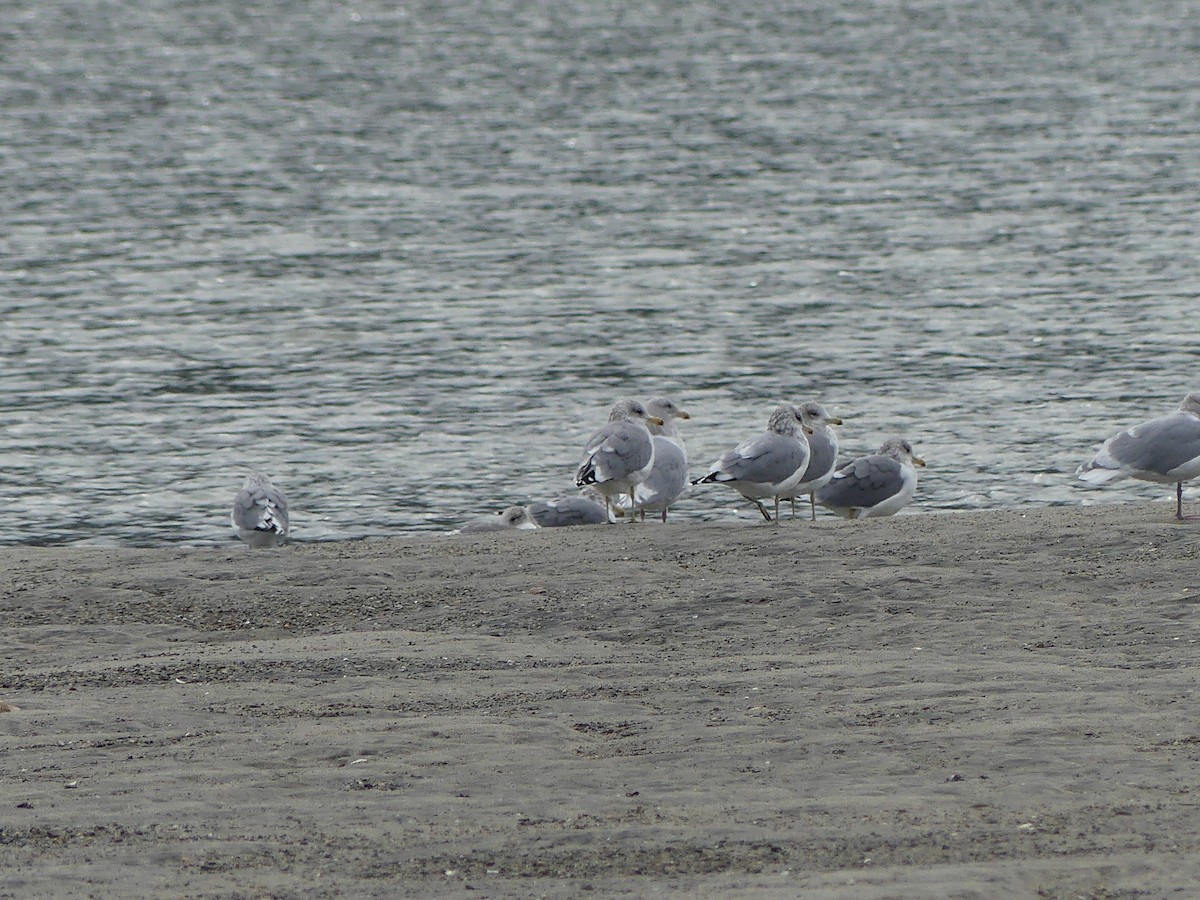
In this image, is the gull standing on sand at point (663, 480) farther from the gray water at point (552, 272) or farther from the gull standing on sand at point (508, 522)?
the gray water at point (552, 272)

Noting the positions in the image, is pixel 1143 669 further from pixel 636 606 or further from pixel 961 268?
pixel 961 268

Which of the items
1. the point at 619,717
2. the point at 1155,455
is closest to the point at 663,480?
the point at 1155,455

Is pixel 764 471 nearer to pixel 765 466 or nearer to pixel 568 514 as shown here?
pixel 765 466

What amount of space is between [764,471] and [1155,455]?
2.95 metres

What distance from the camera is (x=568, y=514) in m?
16.4

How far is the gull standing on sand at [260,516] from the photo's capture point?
52.7 feet

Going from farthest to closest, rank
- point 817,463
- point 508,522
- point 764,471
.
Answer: point 508,522 → point 817,463 → point 764,471

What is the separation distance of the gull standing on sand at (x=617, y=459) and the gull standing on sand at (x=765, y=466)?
1.78 ft

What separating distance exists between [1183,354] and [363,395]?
34.8 feet

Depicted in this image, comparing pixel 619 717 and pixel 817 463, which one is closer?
pixel 619 717

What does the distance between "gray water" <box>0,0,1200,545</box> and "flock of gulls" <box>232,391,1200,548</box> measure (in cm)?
161

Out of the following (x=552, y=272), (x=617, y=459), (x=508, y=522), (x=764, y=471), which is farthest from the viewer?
(x=552, y=272)

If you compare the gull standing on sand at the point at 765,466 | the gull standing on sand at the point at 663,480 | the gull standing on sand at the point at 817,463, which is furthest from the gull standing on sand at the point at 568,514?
the gull standing on sand at the point at 817,463

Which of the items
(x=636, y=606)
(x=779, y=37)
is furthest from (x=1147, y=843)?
(x=779, y=37)
